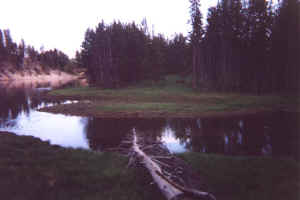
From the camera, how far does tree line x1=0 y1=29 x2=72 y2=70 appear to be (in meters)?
127

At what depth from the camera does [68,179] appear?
24.3 feet

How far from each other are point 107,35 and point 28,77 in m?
95.8

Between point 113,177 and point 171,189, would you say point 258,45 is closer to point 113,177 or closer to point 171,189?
point 113,177

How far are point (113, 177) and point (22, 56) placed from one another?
521 feet

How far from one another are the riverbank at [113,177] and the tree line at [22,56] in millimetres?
134666

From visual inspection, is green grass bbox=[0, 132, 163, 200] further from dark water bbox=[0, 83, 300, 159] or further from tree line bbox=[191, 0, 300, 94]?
tree line bbox=[191, 0, 300, 94]

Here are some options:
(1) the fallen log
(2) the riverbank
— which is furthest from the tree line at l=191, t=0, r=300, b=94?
(1) the fallen log

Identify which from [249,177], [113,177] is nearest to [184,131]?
[249,177]

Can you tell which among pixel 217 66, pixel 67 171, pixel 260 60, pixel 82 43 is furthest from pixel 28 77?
pixel 67 171

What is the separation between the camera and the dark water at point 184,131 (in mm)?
14727

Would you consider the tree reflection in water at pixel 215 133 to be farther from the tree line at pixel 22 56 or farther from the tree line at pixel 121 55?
the tree line at pixel 22 56

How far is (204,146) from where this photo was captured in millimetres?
15094

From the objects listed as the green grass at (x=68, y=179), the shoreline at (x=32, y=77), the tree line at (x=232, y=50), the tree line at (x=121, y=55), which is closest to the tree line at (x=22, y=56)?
the shoreline at (x=32, y=77)

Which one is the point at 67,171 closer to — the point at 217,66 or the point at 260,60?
the point at 260,60
